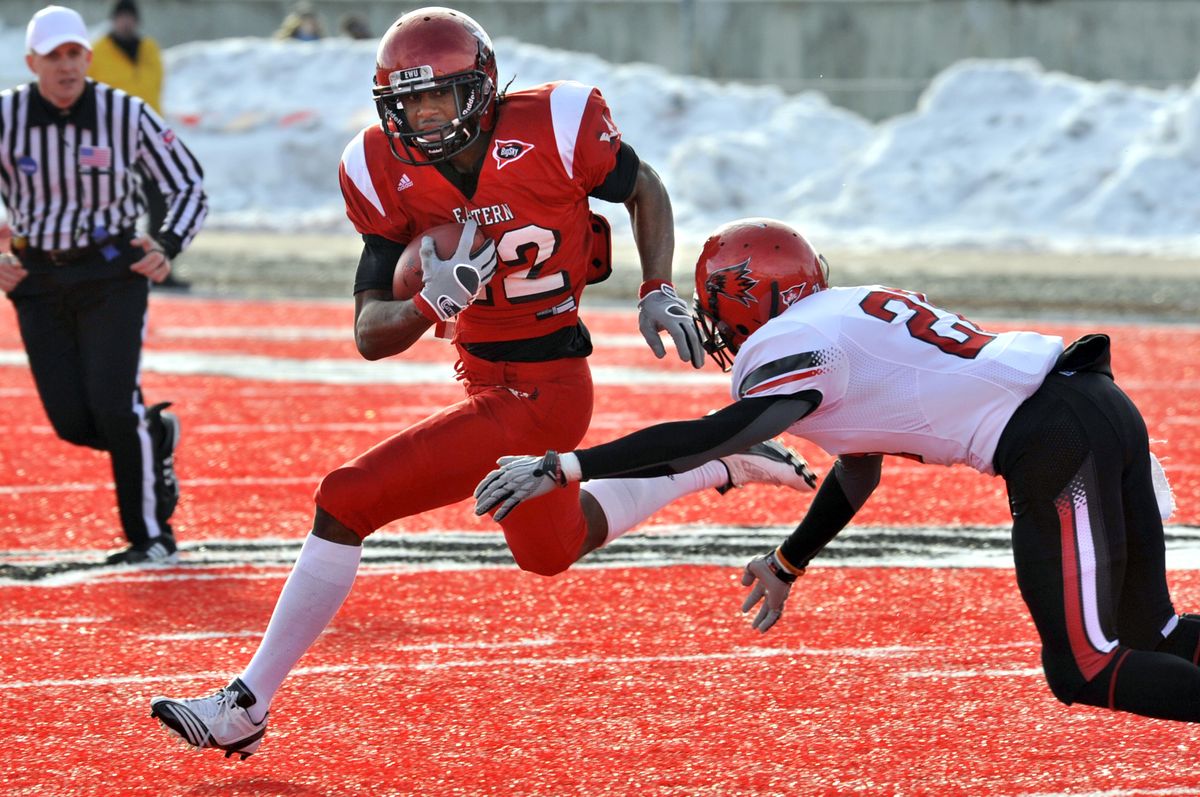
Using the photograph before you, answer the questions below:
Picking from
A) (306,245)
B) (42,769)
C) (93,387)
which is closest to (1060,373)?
(42,769)

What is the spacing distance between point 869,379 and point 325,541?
1.26 meters

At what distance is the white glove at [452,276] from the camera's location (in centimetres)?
378

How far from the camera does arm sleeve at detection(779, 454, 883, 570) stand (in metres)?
3.85

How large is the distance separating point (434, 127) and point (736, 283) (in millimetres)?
870

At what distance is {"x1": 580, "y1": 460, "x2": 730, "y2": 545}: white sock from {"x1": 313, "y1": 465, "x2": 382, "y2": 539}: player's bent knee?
0.86m

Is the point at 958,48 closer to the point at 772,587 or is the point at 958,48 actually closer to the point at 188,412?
the point at 188,412

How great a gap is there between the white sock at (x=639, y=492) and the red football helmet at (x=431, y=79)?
102cm

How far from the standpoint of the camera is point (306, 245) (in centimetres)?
1600

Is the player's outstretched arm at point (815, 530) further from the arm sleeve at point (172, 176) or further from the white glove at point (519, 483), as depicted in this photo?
the arm sleeve at point (172, 176)

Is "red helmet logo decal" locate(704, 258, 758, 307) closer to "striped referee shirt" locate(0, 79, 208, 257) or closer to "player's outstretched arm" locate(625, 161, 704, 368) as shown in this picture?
"player's outstretched arm" locate(625, 161, 704, 368)

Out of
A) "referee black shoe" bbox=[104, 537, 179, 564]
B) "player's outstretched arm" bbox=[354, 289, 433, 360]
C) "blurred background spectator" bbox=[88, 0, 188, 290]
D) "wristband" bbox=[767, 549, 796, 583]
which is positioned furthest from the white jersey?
"blurred background spectator" bbox=[88, 0, 188, 290]

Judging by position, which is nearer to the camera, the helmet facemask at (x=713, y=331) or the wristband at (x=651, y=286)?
the helmet facemask at (x=713, y=331)

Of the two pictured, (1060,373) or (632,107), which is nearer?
(1060,373)

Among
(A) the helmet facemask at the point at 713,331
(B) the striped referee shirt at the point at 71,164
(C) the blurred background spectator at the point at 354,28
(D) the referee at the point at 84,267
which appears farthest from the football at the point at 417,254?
(C) the blurred background spectator at the point at 354,28
